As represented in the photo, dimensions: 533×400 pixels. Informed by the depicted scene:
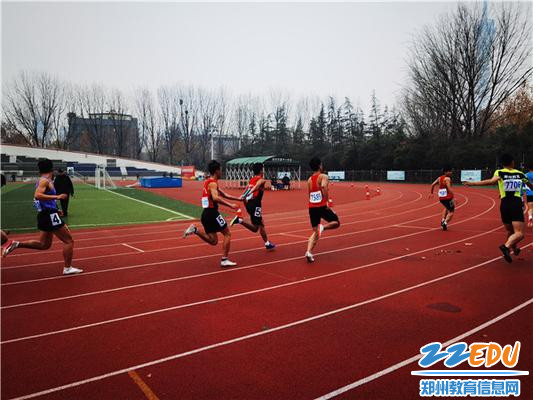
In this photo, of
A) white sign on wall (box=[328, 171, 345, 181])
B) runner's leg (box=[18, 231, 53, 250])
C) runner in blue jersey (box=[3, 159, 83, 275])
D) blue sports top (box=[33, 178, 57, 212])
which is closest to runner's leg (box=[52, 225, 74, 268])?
runner in blue jersey (box=[3, 159, 83, 275])

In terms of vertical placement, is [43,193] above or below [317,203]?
above

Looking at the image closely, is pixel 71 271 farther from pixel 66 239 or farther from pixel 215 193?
pixel 215 193

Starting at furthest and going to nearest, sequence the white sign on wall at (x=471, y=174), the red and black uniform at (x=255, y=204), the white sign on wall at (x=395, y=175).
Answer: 1. the white sign on wall at (x=395, y=175)
2. the white sign on wall at (x=471, y=174)
3. the red and black uniform at (x=255, y=204)

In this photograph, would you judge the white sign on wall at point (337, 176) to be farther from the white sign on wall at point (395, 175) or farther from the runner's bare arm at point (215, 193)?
the runner's bare arm at point (215, 193)

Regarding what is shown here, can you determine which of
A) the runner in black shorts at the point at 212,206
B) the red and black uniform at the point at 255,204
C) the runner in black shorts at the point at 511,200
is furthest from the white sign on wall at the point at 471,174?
the runner in black shorts at the point at 212,206

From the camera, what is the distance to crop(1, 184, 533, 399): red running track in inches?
134

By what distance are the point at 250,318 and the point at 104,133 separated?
77146 mm

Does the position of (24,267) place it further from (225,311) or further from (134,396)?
(134,396)

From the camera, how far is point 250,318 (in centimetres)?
485

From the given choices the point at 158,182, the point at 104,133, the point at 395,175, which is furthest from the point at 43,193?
the point at 104,133

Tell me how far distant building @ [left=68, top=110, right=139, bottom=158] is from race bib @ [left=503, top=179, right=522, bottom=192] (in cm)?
7422

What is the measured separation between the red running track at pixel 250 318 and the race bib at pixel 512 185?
1442 mm

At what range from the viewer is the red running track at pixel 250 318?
340 cm

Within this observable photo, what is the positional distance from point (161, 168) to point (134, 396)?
229 feet
